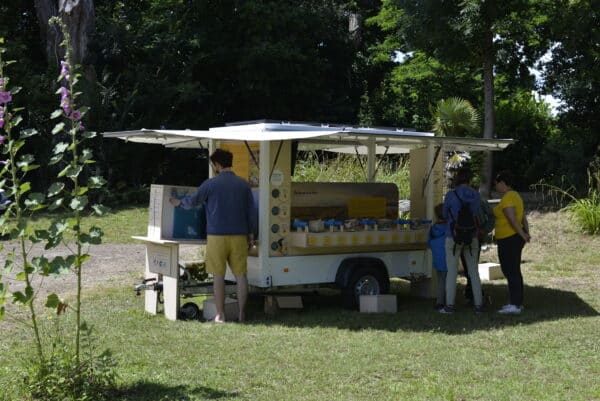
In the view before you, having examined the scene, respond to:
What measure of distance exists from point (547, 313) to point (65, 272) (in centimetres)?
567

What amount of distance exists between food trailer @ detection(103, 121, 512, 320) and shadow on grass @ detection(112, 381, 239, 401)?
9.43 ft

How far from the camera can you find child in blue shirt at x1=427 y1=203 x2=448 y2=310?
30.1 ft

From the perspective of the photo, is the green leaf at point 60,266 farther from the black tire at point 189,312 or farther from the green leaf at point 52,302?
the black tire at point 189,312

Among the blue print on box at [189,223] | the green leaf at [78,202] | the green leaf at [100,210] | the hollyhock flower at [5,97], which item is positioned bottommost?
the blue print on box at [189,223]

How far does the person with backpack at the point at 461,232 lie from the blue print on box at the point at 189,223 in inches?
109

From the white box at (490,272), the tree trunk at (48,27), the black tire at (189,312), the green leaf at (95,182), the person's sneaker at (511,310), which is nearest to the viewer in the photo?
the green leaf at (95,182)

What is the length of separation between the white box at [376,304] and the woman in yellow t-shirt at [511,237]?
125cm

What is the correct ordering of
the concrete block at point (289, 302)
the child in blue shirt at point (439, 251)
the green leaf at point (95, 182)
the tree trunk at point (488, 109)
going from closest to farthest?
the green leaf at point (95, 182) → the concrete block at point (289, 302) → the child in blue shirt at point (439, 251) → the tree trunk at point (488, 109)

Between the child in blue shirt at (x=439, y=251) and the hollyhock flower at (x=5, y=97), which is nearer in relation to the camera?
the hollyhock flower at (x=5, y=97)

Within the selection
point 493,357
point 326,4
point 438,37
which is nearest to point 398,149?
point 493,357

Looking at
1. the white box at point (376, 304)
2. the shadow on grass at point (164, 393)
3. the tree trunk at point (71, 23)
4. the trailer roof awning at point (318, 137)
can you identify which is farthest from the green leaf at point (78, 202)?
the tree trunk at point (71, 23)

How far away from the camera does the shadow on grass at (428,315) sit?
8.06m

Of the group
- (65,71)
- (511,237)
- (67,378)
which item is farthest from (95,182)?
(511,237)

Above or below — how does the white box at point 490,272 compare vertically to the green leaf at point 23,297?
below
